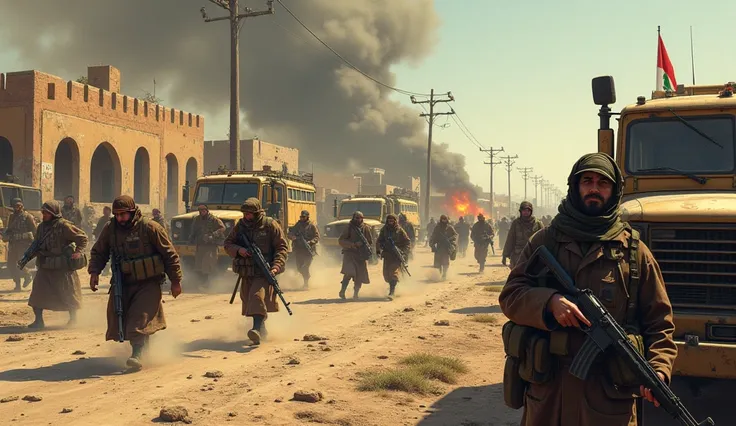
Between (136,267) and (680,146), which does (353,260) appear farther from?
(680,146)

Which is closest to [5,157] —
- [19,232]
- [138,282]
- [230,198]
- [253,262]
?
[19,232]

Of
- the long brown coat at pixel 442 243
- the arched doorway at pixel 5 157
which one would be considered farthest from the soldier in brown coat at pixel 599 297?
the arched doorway at pixel 5 157

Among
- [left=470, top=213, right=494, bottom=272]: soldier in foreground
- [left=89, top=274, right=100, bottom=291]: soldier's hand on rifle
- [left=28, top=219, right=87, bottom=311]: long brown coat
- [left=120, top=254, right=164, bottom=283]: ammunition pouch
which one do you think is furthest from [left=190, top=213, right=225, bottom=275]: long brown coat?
[left=470, top=213, right=494, bottom=272]: soldier in foreground

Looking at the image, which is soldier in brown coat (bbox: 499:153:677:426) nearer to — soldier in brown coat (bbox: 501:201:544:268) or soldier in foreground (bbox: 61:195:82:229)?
soldier in brown coat (bbox: 501:201:544:268)

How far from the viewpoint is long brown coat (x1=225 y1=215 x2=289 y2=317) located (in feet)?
29.0

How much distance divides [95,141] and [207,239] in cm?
1697

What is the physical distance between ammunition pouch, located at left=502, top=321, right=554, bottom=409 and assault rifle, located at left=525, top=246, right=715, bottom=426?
0.14m

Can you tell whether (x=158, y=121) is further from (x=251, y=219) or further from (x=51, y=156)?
(x=251, y=219)

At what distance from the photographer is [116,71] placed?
106ft

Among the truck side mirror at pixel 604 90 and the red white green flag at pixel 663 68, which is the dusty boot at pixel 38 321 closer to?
the truck side mirror at pixel 604 90

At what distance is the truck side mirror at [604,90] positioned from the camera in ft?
20.1

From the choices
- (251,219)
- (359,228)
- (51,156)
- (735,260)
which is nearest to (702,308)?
(735,260)

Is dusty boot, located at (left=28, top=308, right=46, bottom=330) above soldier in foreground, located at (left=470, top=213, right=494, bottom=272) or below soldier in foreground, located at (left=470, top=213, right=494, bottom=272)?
below

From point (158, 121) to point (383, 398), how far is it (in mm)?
30406
